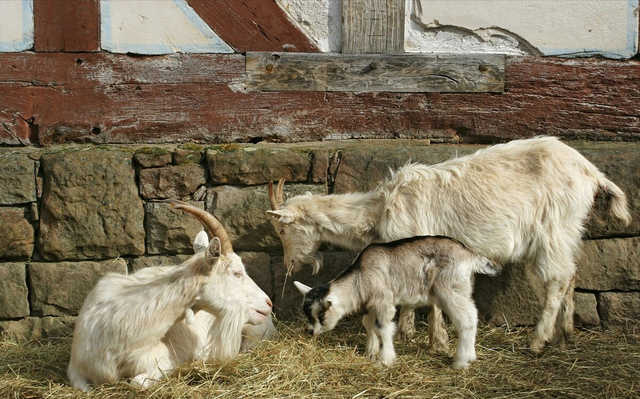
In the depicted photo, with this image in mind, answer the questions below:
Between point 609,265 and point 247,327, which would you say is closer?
point 247,327

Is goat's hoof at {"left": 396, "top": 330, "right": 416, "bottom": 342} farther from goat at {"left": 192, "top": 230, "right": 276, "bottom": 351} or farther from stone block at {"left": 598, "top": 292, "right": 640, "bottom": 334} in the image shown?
stone block at {"left": 598, "top": 292, "right": 640, "bottom": 334}

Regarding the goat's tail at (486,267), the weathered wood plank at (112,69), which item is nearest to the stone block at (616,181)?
the goat's tail at (486,267)

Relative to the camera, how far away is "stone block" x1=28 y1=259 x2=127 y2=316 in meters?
5.99

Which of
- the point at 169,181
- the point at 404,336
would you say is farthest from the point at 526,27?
the point at 169,181

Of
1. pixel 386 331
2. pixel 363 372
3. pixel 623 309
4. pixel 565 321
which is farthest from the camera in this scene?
pixel 623 309

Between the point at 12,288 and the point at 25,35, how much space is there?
2.07 m

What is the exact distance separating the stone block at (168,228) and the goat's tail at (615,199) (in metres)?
3.11

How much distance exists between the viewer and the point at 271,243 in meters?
6.12

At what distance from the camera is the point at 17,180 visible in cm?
593

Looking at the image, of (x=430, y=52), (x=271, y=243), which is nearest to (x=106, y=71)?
(x=271, y=243)

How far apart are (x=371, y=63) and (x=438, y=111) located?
27.6 inches

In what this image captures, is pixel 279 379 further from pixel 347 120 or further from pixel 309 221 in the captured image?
pixel 347 120

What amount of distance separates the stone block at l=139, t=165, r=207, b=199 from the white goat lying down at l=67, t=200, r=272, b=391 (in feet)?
3.56

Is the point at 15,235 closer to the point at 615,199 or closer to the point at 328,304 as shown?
the point at 328,304
